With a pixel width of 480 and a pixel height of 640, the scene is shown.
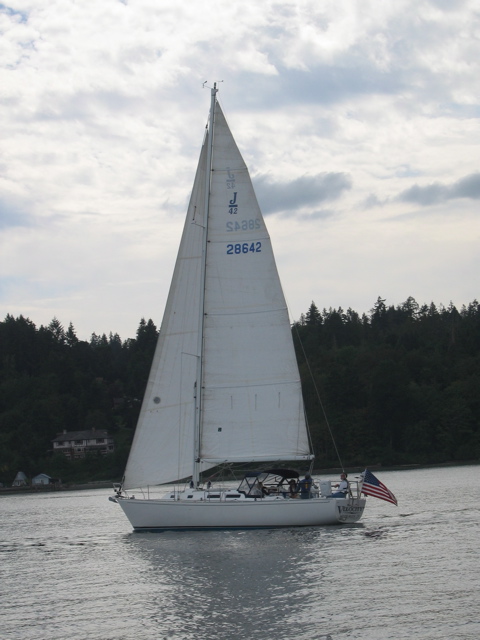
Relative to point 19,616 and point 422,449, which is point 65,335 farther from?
point 19,616

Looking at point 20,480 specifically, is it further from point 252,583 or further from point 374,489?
point 252,583

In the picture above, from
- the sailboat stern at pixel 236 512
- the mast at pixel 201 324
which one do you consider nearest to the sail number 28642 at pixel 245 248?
the mast at pixel 201 324

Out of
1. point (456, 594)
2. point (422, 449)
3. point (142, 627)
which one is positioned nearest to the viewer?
point (142, 627)

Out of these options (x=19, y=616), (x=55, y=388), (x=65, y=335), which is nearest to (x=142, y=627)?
(x=19, y=616)

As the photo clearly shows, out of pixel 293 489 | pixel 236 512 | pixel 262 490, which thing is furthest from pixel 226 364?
pixel 236 512

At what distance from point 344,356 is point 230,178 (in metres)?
89.1

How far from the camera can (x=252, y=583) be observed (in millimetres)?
24641

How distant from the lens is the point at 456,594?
71.8ft

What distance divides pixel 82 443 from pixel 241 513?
9016 cm

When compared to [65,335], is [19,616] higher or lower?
lower

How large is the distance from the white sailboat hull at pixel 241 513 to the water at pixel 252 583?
507mm

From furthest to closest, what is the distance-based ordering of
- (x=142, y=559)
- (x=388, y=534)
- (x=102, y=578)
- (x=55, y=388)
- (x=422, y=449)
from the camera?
(x=55, y=388) → (x=422, y=449) → (x=388, y=534) → (x=142, y=559) → (x=102, y=578)

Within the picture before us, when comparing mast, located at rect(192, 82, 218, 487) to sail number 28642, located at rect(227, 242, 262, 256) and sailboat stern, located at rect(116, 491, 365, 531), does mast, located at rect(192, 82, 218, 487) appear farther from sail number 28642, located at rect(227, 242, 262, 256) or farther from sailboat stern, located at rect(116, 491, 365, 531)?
sailboat stern, located at rect(116, 491, 365, 531)

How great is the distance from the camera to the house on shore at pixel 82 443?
11934cm
